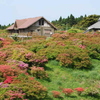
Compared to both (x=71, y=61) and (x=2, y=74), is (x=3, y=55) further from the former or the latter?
(x=71, y=61)

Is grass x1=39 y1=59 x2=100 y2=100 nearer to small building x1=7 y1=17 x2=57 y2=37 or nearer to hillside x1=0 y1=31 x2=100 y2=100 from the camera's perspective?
hillside x1=0 y1=31 x2=100 y2=100

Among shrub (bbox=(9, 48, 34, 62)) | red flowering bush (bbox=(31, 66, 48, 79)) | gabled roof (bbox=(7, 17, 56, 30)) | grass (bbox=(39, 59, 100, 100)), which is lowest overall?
grass (bbox=(39, 59, 100, 100))

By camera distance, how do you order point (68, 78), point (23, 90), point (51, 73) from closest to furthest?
point (23, 90), point (68, 78), point (51, 73)

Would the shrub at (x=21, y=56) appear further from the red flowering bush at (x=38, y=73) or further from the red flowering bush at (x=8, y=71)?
the red flowering bush at (x=8, y=71)

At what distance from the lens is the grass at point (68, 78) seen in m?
10.7

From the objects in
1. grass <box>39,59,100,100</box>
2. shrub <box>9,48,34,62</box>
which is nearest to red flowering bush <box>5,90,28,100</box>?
grass <box>39,59,100,100</box>

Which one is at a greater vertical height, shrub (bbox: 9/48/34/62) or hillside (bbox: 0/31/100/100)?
shrub (bbox: 9/48/34/62)

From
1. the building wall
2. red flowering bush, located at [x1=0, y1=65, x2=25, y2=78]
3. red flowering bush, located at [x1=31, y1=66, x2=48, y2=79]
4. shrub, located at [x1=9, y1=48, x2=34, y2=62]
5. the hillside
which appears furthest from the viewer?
the building wall

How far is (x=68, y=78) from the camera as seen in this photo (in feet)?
42.5

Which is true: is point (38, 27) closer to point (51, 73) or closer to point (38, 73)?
point (51, 73)

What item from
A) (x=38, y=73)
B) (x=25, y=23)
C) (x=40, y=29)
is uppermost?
(x=25, y=23)

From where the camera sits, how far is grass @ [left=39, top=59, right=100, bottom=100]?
423 inches

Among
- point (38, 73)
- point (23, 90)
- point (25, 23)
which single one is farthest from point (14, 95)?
point (25, 23)

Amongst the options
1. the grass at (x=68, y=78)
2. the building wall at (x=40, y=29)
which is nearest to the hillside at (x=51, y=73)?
the grass at (x=68, y=78)
